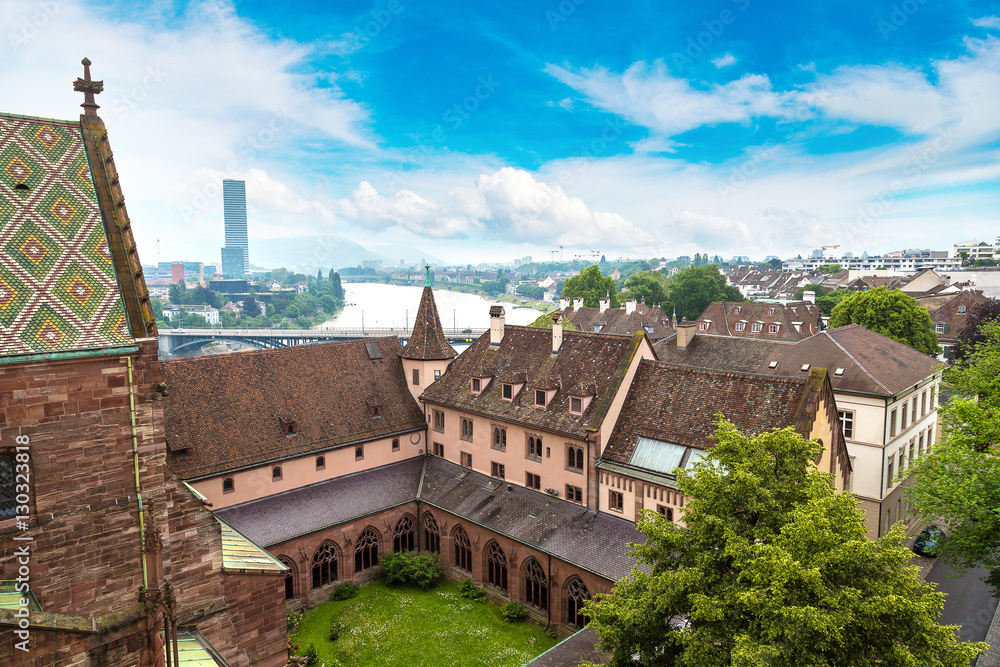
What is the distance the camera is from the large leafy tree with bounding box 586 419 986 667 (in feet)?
39.5

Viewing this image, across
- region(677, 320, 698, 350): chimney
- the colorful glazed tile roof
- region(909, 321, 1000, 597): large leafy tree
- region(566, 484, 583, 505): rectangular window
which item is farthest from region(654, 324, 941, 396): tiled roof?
the colorful glazed tile roof

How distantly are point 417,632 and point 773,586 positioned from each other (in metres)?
20.8

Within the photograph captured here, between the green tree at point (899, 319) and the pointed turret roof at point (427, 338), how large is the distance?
166ft

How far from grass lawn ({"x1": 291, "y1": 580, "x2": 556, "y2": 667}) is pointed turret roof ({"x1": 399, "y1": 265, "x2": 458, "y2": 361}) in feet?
49.9

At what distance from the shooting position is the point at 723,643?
13445mm

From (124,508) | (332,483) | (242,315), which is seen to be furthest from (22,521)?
(242,315)

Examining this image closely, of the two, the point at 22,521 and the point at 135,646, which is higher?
the point at 22,521

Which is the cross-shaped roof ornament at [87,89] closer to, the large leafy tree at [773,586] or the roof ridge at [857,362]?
the large leafy tree at [773,586]

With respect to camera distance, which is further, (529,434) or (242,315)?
(242,315)

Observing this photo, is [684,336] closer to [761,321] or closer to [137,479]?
[761,321]

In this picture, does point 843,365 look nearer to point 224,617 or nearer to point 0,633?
point 224,617

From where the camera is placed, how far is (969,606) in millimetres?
30828

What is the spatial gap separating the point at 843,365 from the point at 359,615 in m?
33.9

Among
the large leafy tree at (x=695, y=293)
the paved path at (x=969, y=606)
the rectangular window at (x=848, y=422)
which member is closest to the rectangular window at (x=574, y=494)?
the paved path at (x=969, y=606)
